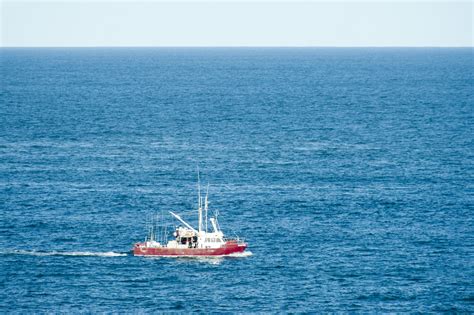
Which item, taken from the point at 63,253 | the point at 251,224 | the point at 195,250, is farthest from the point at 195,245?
the point at 63,253

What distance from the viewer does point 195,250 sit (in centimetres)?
11762

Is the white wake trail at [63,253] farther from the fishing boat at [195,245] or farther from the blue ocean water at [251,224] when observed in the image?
the fishing boat at [195,245]

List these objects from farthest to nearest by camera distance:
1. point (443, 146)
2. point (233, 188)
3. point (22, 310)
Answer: point (443, 146), point (233, 188), point (22, 310)

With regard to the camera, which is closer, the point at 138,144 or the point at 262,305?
the point at 262,305

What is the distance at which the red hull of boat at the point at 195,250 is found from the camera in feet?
384

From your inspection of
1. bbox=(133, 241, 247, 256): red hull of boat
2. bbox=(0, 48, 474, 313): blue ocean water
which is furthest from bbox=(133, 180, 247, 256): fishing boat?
bbox=(0, 48, 474, 313): blue ocean water

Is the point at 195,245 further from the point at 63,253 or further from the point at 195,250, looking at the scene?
the point at 63,253

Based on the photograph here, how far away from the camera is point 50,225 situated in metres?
130

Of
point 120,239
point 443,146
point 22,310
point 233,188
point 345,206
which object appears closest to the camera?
point 22,310

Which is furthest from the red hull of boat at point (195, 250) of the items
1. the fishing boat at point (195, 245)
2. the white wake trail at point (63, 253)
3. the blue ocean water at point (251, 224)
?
the white wake trail at point (63, 253)

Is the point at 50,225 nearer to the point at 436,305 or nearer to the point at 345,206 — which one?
the point at 345,206

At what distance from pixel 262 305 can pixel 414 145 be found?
10120 cm

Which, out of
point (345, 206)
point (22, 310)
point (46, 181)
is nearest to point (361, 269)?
point (345, 206)

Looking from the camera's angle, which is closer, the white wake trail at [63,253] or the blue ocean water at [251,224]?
the blue ocean water at [251,224]
